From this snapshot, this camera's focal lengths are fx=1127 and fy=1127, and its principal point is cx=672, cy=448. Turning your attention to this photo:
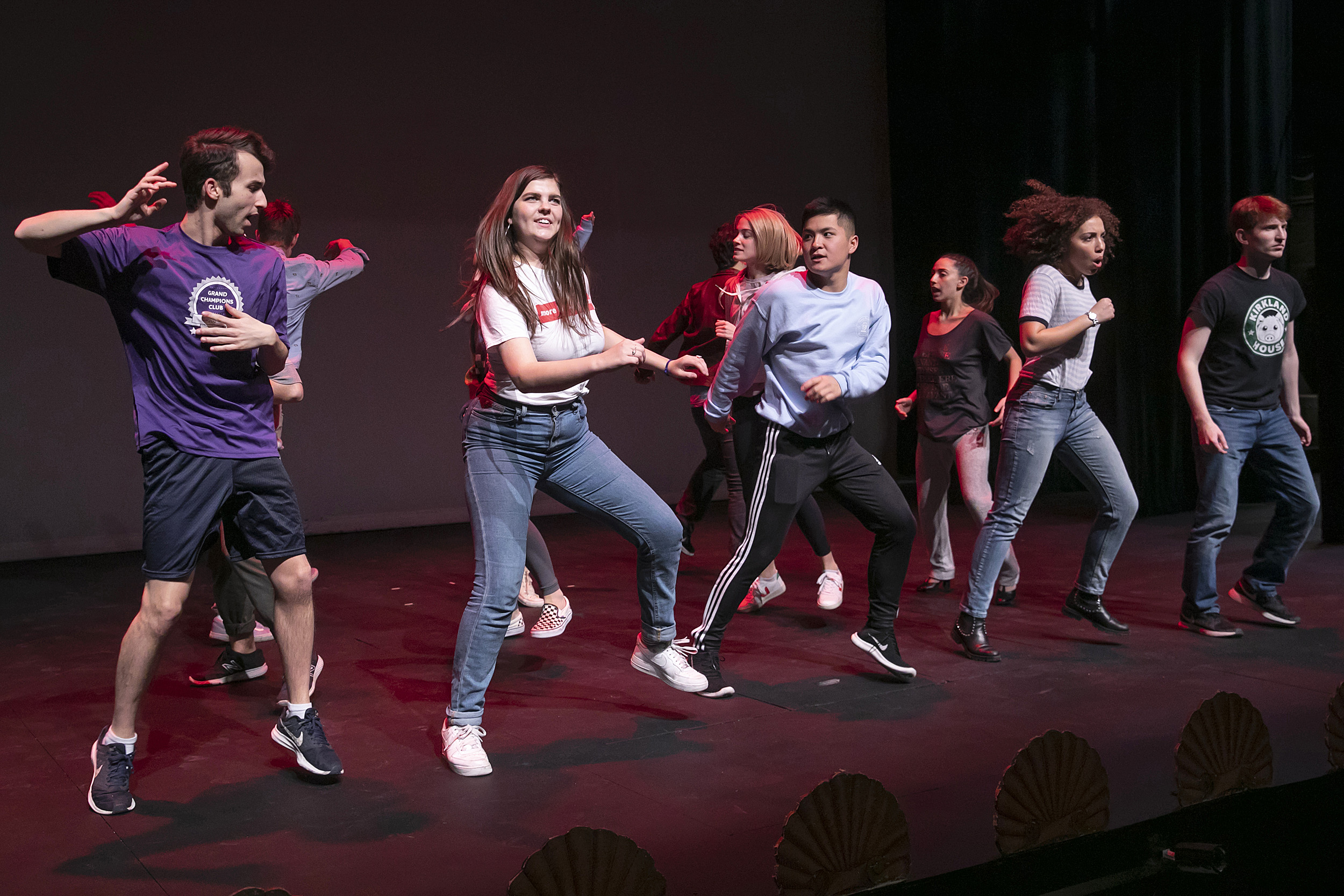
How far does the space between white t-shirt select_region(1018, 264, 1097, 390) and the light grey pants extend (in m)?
0.93

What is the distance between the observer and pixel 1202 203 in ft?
26.7

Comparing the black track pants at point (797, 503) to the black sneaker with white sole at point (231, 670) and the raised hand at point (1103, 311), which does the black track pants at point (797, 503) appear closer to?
the raised hand at point (1103, 311)

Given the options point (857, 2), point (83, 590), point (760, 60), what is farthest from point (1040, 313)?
point (857, 2)

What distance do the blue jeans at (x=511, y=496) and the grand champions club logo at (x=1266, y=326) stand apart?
8.19 feet

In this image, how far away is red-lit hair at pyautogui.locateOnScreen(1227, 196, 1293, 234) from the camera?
421cm

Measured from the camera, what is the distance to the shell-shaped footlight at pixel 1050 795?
193 cm

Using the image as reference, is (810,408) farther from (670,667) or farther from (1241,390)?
(1241,390)

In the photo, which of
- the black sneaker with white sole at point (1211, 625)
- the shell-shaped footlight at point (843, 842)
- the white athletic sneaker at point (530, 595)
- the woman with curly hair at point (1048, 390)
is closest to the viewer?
the shell-shaped footlight at point (843, 842)

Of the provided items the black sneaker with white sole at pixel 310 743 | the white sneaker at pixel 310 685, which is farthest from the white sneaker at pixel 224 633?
the black sneaker with white sole at pixel 310 743

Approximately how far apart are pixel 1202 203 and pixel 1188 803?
706cm

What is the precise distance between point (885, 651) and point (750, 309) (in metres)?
1.23

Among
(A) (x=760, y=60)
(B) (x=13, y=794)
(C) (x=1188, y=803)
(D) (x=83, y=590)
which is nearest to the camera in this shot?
(C) (x=1188, y=803)

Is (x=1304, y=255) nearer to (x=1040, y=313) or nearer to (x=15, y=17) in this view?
(x=1040, y=313)

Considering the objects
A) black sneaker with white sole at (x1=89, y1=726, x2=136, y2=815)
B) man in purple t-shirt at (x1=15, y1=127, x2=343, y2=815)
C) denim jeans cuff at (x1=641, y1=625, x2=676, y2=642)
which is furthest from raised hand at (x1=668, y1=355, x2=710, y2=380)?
black sneaker with white sole at (x1=89, y1=726, x2=136, y2=815)
